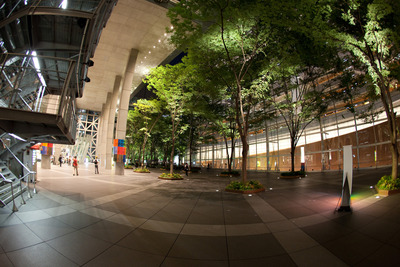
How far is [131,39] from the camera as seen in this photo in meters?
20.8

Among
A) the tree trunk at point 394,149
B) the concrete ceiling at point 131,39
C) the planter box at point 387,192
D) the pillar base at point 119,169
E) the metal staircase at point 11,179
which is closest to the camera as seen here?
the metal staircase at point 11,179

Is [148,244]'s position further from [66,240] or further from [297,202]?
[297,202]

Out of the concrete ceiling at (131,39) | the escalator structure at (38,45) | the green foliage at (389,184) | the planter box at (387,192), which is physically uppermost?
the concrete ceiling at (131,39)

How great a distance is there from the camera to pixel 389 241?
143 inches

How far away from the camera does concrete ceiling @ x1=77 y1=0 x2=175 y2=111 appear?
1742cm

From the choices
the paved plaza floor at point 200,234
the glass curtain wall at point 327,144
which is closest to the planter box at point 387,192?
the paved plaza floor at point 200,234

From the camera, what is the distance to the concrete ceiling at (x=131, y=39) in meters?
17.4

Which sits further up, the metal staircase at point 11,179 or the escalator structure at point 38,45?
the escalator structure at point 38,45

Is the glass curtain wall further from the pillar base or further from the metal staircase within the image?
the metal staircase

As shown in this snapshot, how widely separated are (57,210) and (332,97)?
19166mm

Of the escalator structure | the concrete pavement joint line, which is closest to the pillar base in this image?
the escalator structure

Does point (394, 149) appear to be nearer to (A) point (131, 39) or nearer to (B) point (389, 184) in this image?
(B) point (389, 184)

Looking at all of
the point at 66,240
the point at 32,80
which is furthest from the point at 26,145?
the point at 66,240

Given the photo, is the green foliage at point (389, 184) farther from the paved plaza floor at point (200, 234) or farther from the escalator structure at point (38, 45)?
the escalator structure at point (38, 45)
